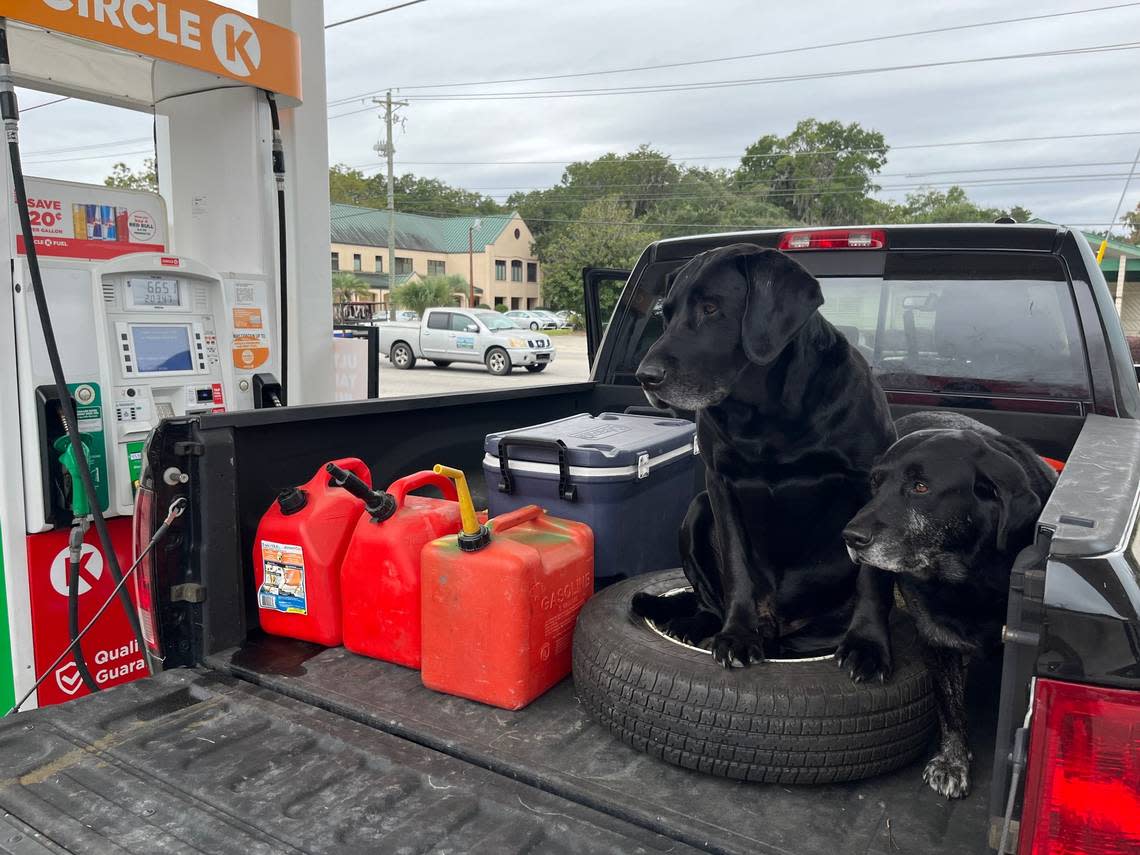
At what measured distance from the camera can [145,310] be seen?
3.48 m

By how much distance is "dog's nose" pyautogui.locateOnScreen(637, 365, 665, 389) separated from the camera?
1.91 m

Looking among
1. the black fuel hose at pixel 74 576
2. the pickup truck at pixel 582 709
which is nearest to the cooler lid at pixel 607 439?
the pickup truck at pixel 582 709

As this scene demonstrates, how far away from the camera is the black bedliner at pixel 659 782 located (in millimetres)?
1442

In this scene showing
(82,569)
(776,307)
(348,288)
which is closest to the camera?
(776,307)

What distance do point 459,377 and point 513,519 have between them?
66.0 feet

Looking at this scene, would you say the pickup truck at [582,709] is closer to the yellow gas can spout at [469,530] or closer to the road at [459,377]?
the yellow gas can spout at [469,530]

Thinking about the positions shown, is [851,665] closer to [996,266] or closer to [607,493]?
[607,493]

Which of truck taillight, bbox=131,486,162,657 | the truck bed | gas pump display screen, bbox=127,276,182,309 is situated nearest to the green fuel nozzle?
gas pump display screen, bbox=127,276,182,309

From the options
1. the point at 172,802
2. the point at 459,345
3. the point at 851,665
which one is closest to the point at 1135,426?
the point at 851,665

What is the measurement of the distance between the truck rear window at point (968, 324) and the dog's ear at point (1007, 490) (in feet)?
4.06

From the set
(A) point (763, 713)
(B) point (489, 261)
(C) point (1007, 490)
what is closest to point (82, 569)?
(A) point (763, 713)

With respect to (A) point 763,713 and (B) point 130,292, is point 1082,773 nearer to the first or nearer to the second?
(A) point 763,713

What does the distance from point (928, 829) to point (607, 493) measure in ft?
3.80

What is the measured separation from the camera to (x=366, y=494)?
218cm
